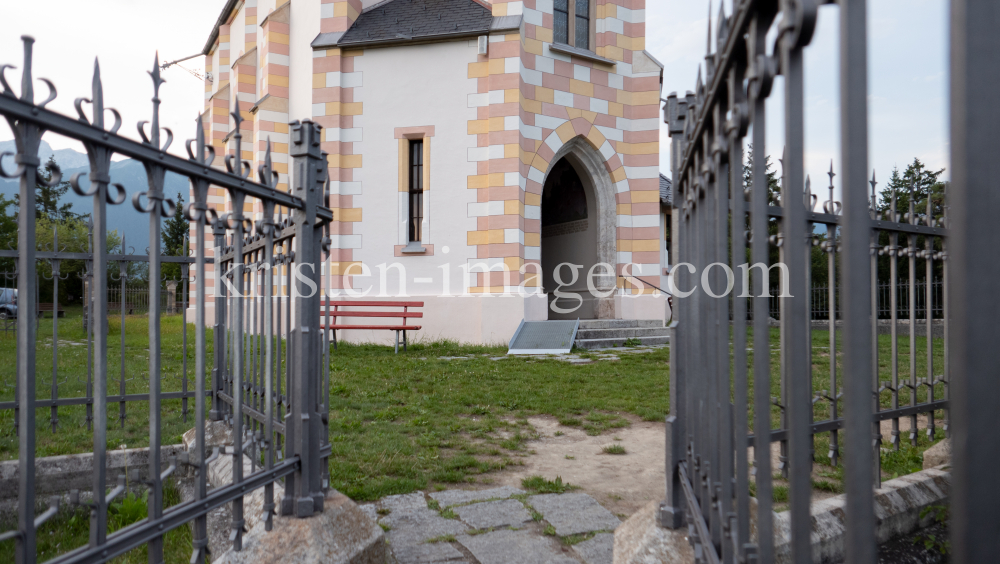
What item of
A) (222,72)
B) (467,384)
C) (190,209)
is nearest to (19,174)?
(190,209)

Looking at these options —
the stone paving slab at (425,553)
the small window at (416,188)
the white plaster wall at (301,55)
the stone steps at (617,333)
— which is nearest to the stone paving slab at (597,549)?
the stone paving slab at (425,553)

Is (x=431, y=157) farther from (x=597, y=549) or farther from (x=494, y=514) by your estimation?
(x=597, y=549)

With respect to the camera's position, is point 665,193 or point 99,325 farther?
point 665,193

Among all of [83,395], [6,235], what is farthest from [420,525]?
[6,235]

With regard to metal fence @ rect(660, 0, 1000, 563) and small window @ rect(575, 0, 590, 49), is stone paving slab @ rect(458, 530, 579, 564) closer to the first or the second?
metal fence @ rect(660, 0, 1000, 563)

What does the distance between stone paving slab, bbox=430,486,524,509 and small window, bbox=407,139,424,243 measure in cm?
898

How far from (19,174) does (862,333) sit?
181 centimetres

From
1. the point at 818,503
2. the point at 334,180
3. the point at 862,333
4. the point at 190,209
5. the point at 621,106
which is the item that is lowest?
the point at 818,503

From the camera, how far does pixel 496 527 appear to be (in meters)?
2.95

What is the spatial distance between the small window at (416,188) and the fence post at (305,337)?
9579 mm

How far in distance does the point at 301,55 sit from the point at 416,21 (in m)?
2.60

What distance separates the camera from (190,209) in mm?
2107

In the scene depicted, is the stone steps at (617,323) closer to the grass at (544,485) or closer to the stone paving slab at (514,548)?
the grass at (544,485)

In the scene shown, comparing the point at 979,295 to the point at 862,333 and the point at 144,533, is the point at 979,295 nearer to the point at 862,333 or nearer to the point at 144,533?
the point at 862,333
